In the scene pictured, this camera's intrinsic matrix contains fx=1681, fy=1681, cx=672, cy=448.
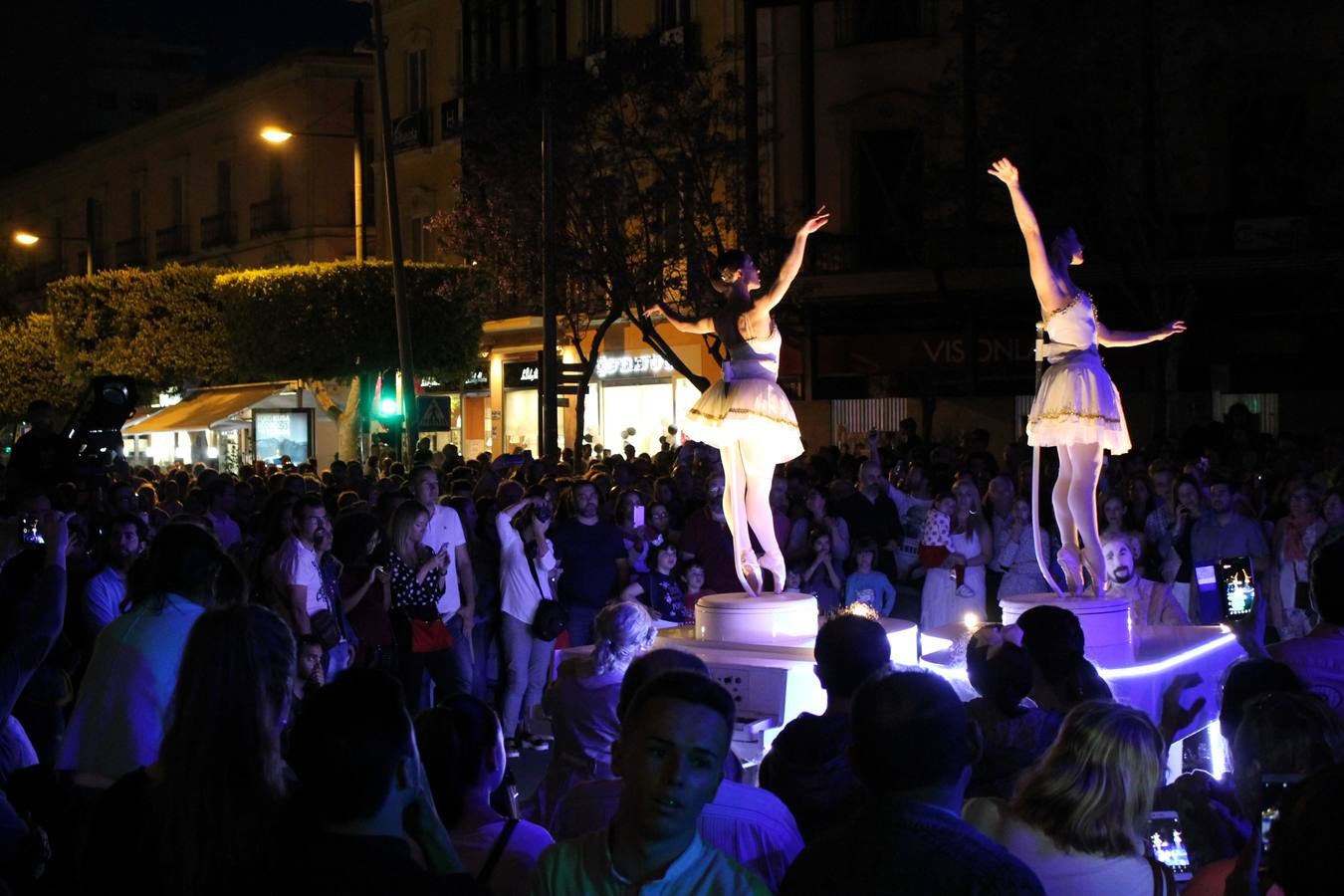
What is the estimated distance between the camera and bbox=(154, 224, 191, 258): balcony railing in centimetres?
4884

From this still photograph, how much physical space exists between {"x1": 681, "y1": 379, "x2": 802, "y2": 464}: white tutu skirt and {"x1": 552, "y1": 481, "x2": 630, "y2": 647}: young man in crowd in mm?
1730

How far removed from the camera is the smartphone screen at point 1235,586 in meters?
8.05

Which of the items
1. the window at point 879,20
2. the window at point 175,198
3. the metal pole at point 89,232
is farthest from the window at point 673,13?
the metal pole at point 89,232

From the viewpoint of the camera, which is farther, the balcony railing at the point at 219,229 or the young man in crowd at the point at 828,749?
the balcony railing at the point at 219,229

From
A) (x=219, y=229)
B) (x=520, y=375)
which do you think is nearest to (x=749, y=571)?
(x=520, y=375)

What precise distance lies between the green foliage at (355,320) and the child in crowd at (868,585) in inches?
887

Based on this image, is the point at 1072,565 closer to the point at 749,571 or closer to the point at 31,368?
the point at 749,571

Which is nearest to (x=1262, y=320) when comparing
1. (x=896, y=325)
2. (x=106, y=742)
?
(x=896, y=325)

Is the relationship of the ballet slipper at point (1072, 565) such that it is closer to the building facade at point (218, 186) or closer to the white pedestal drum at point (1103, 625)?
the white pedestal drum at point (1103, 625)

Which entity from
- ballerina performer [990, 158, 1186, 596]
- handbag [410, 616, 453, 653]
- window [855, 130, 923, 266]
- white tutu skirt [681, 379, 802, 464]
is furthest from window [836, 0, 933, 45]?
handbag [410, 616, 453, 653]

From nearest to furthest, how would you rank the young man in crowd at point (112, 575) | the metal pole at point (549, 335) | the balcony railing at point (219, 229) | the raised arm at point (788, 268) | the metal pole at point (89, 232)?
the young man in crowd at point (112, 575)
the raised arm at point (788, 268)
the metal pole at point (549, 335)
the balcony railing at point (219, 229)
the metal pole at point (89, 232)

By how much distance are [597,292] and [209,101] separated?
21.7 m

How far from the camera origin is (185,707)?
3754 millimetres

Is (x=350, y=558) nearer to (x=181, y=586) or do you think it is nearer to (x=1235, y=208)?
(x=181, y=586)
